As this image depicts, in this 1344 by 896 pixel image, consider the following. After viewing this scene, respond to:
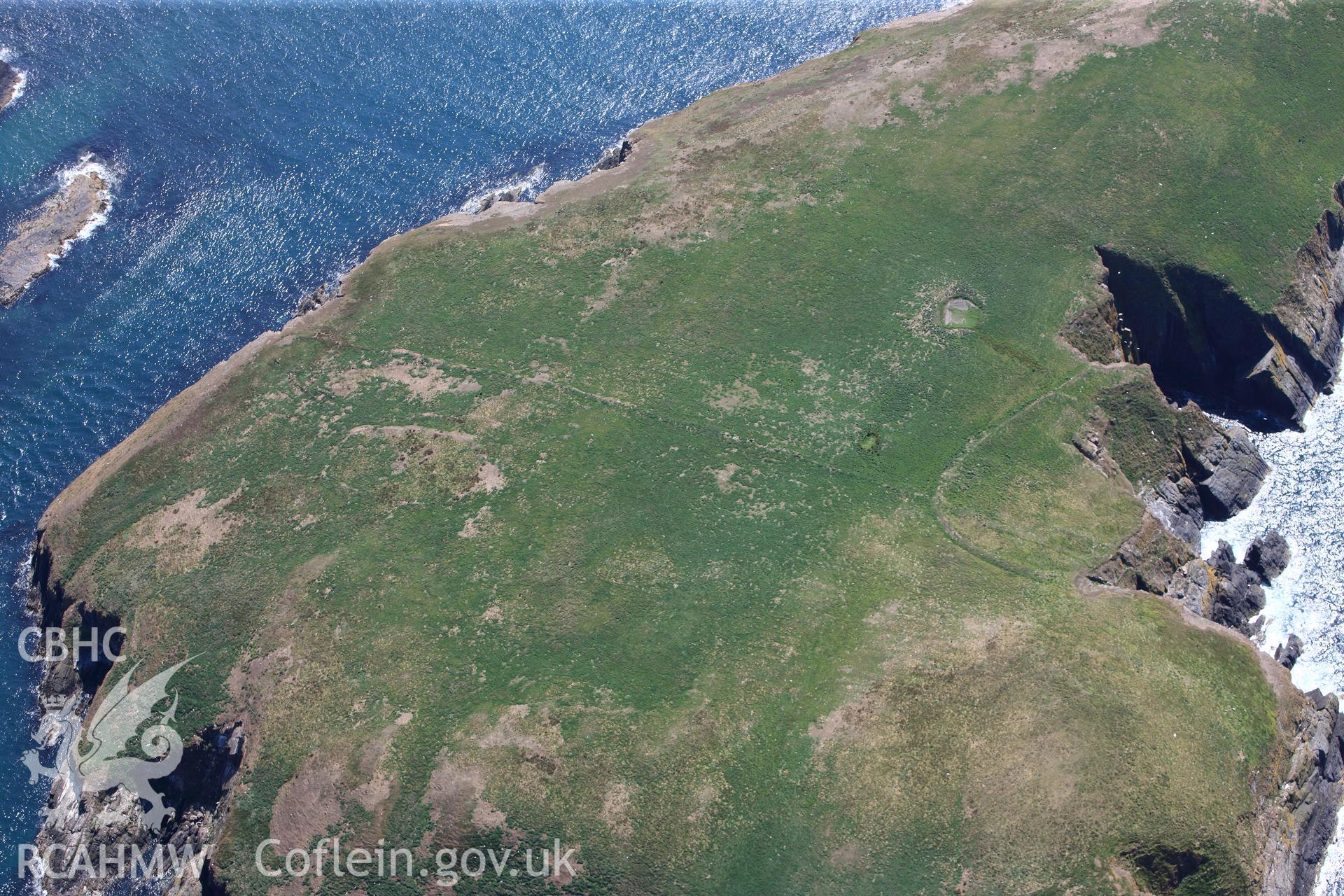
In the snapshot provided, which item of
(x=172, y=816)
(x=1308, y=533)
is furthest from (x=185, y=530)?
(x=1308, y=533)

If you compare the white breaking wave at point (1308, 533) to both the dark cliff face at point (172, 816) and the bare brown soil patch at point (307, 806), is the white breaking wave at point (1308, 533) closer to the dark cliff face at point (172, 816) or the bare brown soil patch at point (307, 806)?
the bare brown soil patch at point (307, 806)

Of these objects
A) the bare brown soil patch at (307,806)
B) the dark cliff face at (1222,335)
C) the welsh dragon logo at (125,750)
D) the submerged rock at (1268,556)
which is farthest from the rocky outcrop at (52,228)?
the submerged rock at (1268,556)

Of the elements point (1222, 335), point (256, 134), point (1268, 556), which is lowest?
point (1268, 556)

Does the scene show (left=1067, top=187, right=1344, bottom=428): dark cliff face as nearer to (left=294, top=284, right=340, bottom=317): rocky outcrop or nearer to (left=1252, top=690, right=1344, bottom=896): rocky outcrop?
(left=1252, top=690, right=1344, bottom=896): rocky outcrop

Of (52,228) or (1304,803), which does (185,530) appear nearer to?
(52,228)

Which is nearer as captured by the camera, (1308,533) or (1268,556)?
(1268,556)

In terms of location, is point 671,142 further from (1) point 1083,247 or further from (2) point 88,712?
(2) point 88,712

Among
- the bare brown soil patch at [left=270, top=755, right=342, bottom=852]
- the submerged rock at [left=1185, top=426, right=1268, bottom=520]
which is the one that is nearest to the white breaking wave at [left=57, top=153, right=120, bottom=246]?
the bare brown soil patch at [left=270, top=755, right=342, bottom=852]

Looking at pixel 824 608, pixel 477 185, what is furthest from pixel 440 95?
pixel 824 608
